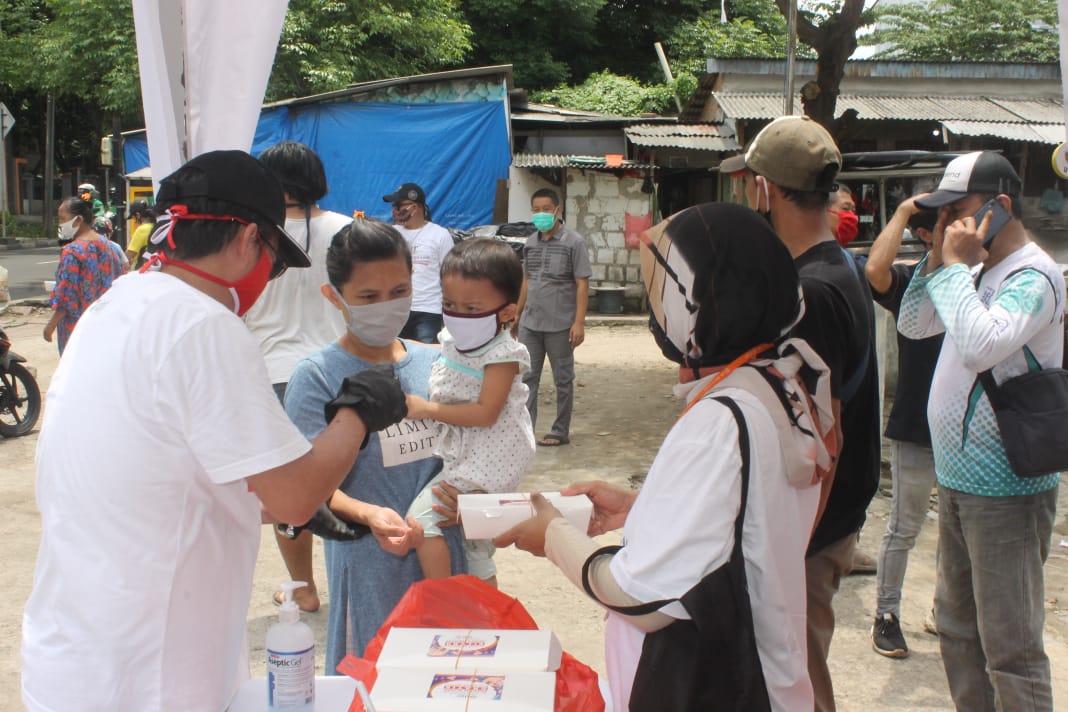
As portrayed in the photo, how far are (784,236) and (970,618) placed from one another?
4.67 ft

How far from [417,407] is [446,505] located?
0.26 m

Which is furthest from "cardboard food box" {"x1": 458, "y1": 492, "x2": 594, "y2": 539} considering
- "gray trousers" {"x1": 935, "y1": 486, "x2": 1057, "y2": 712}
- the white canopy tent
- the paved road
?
the paved road

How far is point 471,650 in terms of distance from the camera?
1743 millimetres

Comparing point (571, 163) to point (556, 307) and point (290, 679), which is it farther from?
point (290, 679)

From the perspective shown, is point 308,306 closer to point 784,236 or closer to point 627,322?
point 784,236

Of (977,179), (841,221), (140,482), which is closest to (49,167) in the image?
(841,221)

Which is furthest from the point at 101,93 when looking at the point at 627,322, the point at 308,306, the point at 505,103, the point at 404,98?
the point at 308,306

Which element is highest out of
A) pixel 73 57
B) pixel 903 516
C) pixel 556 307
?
pixel 73 57

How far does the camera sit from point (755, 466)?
1.46 meters

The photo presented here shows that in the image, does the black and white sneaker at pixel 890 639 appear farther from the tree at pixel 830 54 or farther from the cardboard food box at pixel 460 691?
the tree at pixel 830 54

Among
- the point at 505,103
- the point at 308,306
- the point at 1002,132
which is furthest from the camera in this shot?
the point at 505,103

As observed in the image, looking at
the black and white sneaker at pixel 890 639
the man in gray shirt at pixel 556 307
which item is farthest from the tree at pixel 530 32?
the black and white sneaker at pixel 890 639

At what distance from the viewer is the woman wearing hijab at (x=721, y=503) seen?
145 cm

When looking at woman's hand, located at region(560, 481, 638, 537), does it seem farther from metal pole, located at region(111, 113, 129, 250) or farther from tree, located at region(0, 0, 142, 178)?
tree, located at region(0, 0, 142, 178)
